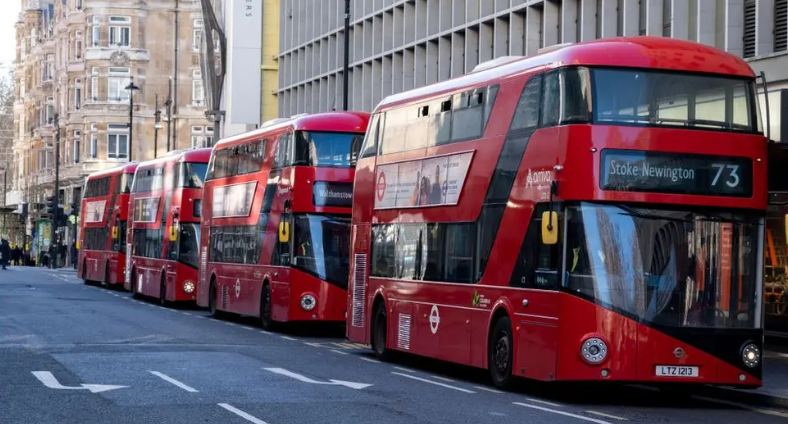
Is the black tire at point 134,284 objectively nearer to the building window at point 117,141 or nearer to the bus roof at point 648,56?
the bus roof at point 648,56

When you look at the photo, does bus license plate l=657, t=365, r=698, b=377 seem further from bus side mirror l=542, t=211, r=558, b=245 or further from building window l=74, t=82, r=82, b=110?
building window l=74, t=82, r=82, b=110

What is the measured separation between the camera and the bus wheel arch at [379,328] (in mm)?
23469

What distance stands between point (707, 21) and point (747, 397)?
1004 centimetres

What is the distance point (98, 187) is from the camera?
58.4 meters

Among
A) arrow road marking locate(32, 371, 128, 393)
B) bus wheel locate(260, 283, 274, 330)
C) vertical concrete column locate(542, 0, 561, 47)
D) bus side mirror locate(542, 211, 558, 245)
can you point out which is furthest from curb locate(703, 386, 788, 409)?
vertical concrete column locate(542, 0, 561, 47)

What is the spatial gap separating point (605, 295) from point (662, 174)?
4.70 ft

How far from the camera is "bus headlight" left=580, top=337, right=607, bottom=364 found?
651 inches

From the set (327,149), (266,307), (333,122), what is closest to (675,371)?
(327,149)

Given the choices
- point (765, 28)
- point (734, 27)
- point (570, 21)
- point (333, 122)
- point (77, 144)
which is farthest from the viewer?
point (77, 144)

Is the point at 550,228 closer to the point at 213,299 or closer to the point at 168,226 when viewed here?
the point at 213,299

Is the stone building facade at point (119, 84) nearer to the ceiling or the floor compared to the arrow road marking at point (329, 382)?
nearer to the ceiling

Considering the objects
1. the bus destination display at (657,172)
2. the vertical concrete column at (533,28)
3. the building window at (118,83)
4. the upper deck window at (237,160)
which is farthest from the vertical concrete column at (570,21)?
the building window at (118,83)

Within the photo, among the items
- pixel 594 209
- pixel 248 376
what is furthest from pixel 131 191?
pixel 594 209

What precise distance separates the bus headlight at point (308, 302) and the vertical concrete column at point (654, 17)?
7.85 meters
